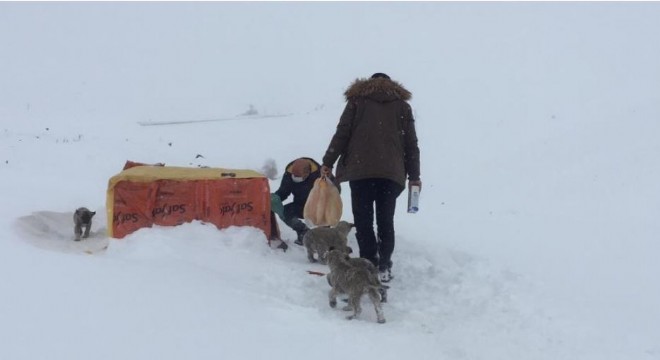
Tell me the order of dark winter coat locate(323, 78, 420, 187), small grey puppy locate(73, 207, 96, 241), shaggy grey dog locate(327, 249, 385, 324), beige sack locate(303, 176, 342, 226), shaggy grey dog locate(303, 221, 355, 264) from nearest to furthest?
shaggy grey dog locate(327, 249, 385, 324), dark winter coat locate(323, 78, 420, 187), shaggy grey dog locate(303, 221, 355, 264), beige sack locate(303, 176, 342, 226), small grey puppy locate(73, 207, 96, 241)

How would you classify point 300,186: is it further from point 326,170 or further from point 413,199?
point 413,199

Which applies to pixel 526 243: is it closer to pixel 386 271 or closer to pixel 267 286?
pixel 386 271

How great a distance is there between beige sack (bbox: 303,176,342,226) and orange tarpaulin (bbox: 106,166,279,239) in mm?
451

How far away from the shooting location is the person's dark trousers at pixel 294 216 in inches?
241

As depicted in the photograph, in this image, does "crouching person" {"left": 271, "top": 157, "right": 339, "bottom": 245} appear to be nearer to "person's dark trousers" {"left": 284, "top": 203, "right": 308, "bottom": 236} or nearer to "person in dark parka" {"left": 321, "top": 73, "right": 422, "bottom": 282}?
"person's dark trousers" {"left": 284, "top": 203, "right": 308, "bottom": 236}

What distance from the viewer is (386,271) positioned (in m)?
5.01

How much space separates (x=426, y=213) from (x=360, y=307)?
14.2ft

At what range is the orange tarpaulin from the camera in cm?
517

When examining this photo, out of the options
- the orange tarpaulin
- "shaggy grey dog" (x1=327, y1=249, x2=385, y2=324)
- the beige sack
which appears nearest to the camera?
"shaggy grey dog" (x1=327, y1=249, x2=385, y2=324)

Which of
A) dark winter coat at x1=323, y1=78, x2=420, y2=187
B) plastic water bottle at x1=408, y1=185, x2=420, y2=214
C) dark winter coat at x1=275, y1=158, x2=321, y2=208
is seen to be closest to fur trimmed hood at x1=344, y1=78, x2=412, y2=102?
dark winter coat at x1=323, y1=78, x2=420, y2=187

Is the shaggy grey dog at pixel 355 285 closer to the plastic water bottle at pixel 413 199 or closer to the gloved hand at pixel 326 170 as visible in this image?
the plastic water bottle at pixel 413 199

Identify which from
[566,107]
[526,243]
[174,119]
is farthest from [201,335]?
[174,119]

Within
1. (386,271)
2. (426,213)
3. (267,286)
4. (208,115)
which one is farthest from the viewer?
(208,115)

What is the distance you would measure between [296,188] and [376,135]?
5.93 ft
